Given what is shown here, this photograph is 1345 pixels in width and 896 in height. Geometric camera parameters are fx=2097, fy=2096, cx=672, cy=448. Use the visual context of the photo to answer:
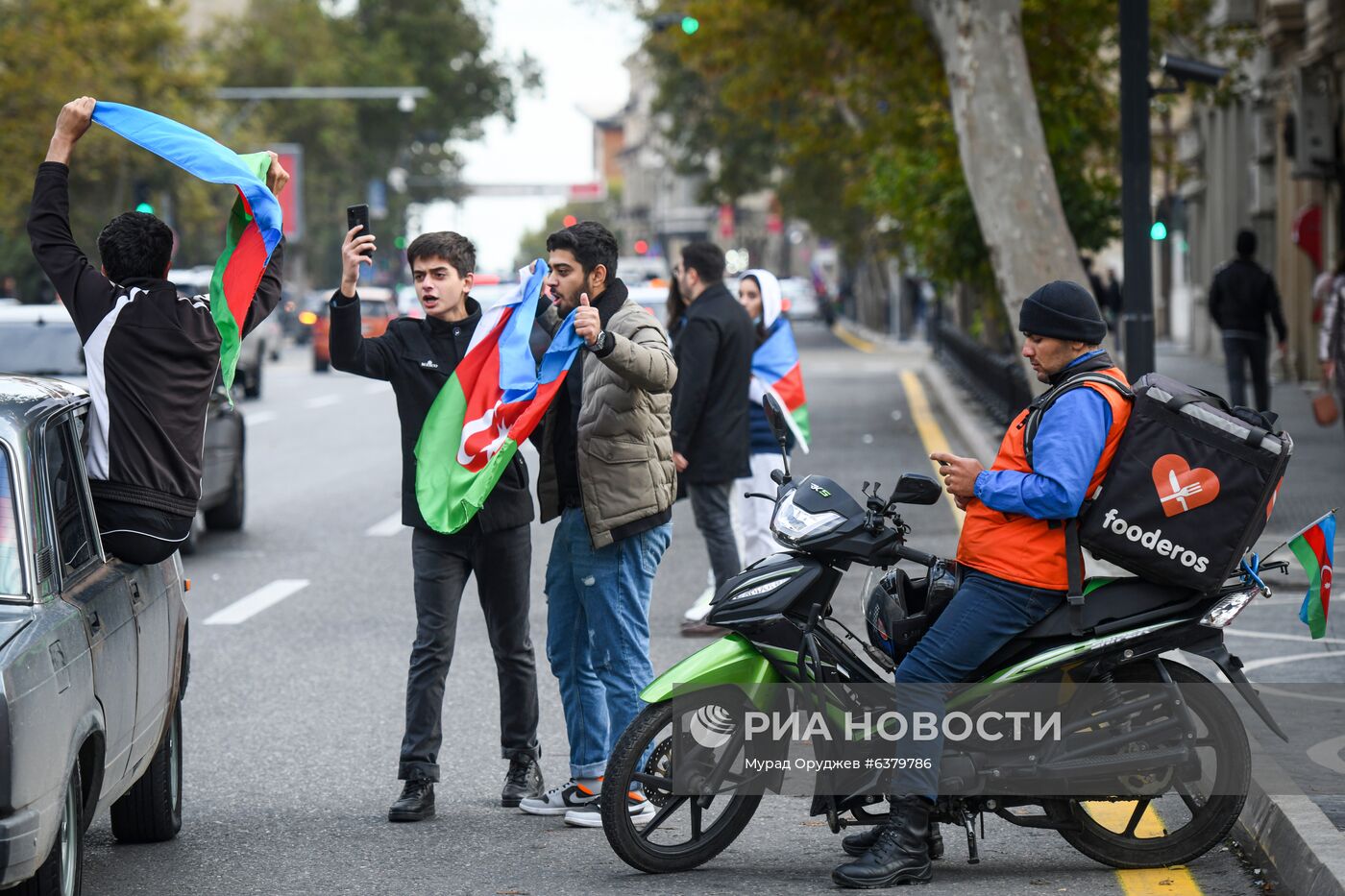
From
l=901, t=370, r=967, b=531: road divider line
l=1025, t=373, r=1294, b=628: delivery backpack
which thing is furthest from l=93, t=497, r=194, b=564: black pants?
l=901, t=370, r=967, b=531: road divider line

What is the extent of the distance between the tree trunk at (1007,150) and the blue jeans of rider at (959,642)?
35.9 feet

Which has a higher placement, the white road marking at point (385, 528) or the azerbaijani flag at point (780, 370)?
the azerbaijani flag at point (780, 370)

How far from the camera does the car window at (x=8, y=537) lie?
4.94 metres

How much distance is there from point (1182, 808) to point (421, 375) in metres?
2.62

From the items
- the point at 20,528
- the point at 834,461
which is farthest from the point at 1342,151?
the point at 20,528

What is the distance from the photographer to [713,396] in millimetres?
9469

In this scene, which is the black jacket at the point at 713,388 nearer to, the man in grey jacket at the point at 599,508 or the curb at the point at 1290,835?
the man in grey jacket at the point at 599,508

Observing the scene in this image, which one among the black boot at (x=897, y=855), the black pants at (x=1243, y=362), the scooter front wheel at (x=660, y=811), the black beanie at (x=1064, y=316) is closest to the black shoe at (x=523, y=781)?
the scooter front wheel at (x=660, y=811)

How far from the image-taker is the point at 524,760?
6.77 m

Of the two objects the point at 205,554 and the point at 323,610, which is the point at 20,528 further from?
the point at 205,554

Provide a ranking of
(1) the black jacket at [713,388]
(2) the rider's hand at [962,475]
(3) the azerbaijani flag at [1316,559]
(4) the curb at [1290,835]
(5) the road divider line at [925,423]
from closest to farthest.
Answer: (4) the curb at [1290,835] → (2) the rider's hand at [962,475] → (3) the azerbaijani flag at [1316,559] → (1) the black jacket at [713,388] → (5) the road divider line at [925,423]

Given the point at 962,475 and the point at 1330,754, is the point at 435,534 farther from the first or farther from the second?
the point at 1330,754

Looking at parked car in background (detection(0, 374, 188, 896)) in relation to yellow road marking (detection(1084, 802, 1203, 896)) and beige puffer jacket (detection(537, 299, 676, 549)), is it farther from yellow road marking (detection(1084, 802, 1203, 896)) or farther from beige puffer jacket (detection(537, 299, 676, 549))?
yellow road marking (detection(1084, 802, 1203, 896))

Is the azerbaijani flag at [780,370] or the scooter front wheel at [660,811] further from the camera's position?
the azerbaijani flag at [780,370]
